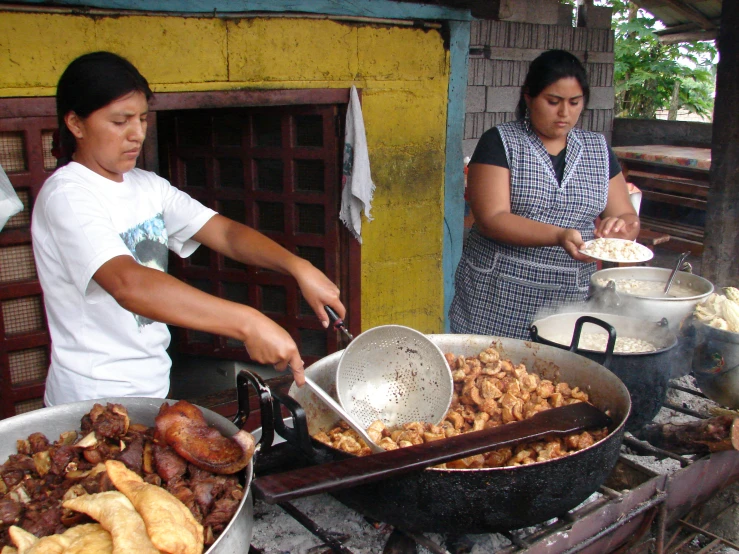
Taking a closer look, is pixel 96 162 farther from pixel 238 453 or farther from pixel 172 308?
pixel 238 453

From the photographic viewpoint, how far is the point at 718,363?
2717 millimetres

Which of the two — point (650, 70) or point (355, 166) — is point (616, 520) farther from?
point (650, 70)

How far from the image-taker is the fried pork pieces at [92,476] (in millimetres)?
1406

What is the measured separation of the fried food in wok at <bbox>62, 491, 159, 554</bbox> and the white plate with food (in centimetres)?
215

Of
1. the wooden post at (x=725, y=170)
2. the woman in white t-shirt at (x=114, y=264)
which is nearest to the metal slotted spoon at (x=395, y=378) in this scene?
the woman in white t-shirt at (x=114, y=264)

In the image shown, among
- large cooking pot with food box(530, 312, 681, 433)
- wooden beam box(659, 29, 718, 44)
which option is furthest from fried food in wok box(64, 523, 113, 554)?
wooden beam box(659, 29, 718, 44)

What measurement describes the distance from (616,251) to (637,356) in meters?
Answer: 0.75

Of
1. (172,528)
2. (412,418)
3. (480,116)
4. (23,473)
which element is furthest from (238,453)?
(480,116)

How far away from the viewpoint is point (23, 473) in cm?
157

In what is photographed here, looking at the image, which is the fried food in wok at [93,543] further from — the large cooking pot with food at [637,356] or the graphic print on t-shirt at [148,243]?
the large cooking pot with food at [637,356]

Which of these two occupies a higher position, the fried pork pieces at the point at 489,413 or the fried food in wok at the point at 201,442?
the fried food in wok at the point at 201,442

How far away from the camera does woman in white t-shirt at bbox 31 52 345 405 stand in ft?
5.46

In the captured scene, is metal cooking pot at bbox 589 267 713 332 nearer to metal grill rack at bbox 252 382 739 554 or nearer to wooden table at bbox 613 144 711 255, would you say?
metal grill rack at bbox 252 382 739 554

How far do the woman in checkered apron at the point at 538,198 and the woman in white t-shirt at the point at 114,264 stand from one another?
142 cm
